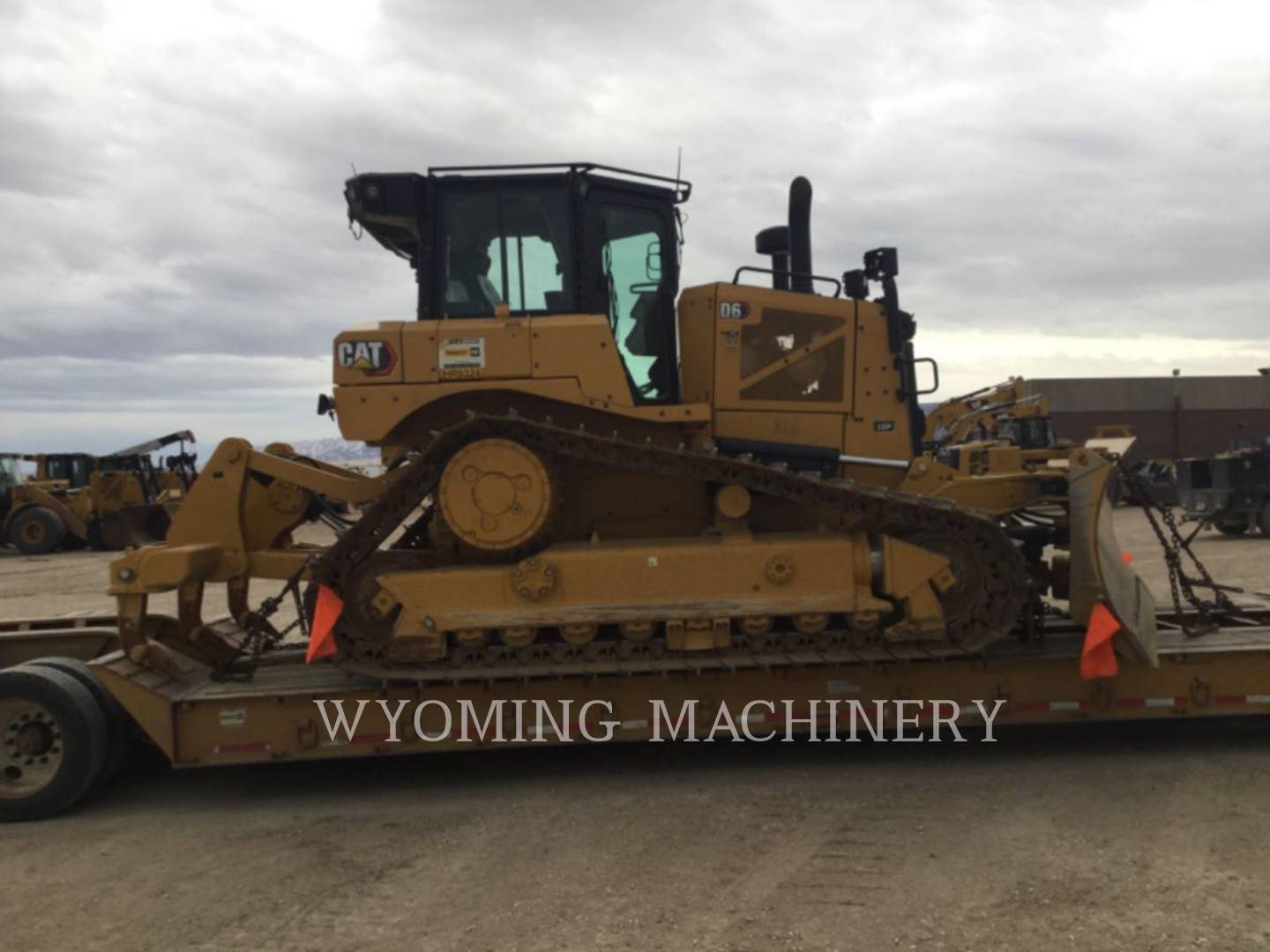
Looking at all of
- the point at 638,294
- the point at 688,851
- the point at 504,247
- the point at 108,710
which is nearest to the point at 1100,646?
the point at 688,851

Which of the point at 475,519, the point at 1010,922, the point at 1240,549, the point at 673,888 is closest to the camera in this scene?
the point at 1010,922

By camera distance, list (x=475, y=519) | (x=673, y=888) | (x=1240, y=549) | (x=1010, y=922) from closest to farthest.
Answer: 1. (x=1010, y=922)
2. (x=673, y=888)
3. (x=475, y=519)
4. (x=1240, y=549)

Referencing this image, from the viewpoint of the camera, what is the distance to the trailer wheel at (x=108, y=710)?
5.91 meters

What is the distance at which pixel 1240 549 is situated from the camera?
17.4 m

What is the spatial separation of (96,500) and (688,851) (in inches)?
994

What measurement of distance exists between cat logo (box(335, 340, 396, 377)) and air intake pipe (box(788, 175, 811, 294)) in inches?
123

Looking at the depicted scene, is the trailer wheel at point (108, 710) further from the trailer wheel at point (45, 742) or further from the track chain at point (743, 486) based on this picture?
the track chain at point (743, 486)

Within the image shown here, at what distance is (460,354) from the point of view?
5945mm

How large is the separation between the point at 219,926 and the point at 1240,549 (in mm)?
18681

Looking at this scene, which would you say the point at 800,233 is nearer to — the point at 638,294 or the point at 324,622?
the point at 638,294

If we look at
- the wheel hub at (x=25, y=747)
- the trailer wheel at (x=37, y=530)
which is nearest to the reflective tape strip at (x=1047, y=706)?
the wheel hub at (x=25, y=747)

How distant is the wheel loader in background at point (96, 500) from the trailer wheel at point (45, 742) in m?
19.1

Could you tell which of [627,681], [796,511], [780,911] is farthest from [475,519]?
[780,911]

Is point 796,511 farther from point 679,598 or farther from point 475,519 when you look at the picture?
point 475,519
